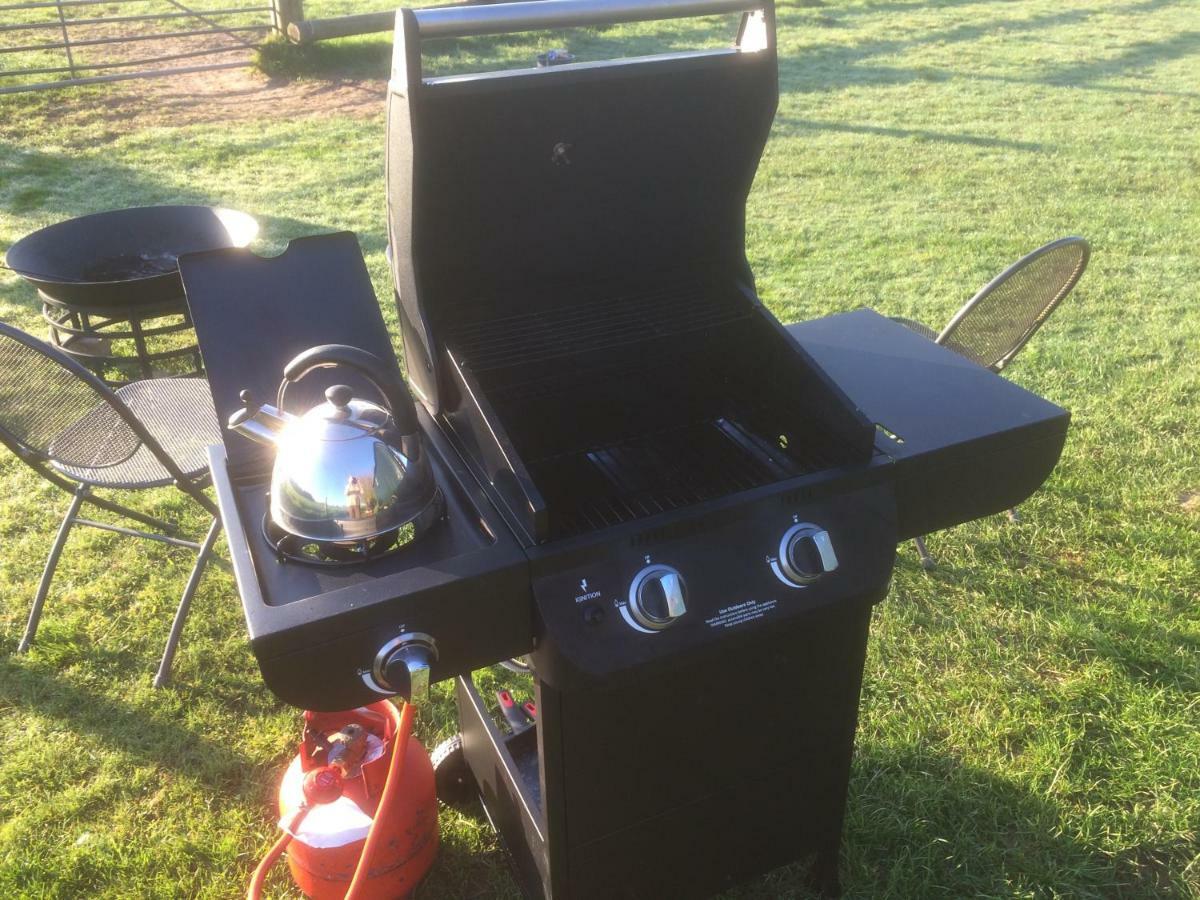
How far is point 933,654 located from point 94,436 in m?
2.46

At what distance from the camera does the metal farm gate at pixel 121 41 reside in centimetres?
809

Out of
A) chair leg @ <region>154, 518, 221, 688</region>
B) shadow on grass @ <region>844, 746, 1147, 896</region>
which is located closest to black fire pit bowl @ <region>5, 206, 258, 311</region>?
chair leg @ <region>154, 518, 221, 688</region>

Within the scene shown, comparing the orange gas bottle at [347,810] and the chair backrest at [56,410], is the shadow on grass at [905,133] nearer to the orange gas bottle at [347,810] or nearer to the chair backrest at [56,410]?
the chair backrest at [56,410]

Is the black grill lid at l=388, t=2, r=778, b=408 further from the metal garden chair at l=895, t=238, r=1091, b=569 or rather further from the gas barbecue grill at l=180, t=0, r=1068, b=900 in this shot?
the metal garden chair at l=895, t=238, r=1091, b=569

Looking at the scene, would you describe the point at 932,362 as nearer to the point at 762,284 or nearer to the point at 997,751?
the point at 997,751

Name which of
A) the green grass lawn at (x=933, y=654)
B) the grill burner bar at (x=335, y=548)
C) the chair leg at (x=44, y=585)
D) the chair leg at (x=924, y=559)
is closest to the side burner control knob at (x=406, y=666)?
the grill burner bar at (x=335, y=548)

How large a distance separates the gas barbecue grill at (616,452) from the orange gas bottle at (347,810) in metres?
0.26

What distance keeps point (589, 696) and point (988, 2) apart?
42.3ft

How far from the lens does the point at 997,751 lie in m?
2.40

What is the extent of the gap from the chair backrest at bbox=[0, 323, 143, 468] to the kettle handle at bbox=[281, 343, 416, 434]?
1.17 m

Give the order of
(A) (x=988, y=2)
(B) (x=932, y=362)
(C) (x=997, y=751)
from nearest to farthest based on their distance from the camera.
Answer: (B) (x=932, y=362) < (C) (x=997, y=751) < (A) (x=988, y=2)

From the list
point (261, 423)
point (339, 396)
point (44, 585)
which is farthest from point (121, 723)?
point (339, 396)

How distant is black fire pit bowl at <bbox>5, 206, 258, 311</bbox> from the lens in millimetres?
3352

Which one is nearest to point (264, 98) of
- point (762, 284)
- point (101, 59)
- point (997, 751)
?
point (101, 59)
